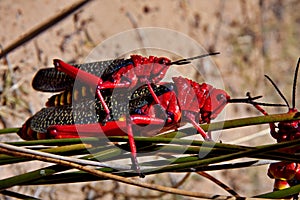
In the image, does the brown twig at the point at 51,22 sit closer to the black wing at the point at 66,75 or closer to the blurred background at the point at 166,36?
the black wing at the point at 66,75

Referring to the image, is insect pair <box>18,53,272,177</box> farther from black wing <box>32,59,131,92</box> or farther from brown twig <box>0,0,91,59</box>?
brown twig <box>0,0,91,59</box>

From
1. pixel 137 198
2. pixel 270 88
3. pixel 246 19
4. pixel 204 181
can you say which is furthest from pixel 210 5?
pixel 137 198

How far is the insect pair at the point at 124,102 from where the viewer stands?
2.65 ft

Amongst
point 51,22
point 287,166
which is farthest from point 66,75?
point 287,166

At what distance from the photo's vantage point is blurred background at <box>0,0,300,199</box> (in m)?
1.44

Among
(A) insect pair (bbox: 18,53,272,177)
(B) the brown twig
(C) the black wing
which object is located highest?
(B) the brown twig

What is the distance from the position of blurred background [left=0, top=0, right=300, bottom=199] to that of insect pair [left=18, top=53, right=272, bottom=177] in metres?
0.40

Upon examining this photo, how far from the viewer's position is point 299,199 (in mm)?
745

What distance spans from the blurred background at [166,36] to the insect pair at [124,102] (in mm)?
396


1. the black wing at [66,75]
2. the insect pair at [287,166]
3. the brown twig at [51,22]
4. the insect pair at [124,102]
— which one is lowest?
the insect pair at [287,166]

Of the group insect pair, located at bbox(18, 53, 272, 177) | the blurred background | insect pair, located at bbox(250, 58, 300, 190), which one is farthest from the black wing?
the blurred background

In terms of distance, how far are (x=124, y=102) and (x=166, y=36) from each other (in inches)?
42.3

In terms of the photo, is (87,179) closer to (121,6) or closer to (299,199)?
(299,199)

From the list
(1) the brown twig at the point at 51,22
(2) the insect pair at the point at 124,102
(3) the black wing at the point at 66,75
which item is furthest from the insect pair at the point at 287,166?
(1) the brown twig at the point at 51,22
